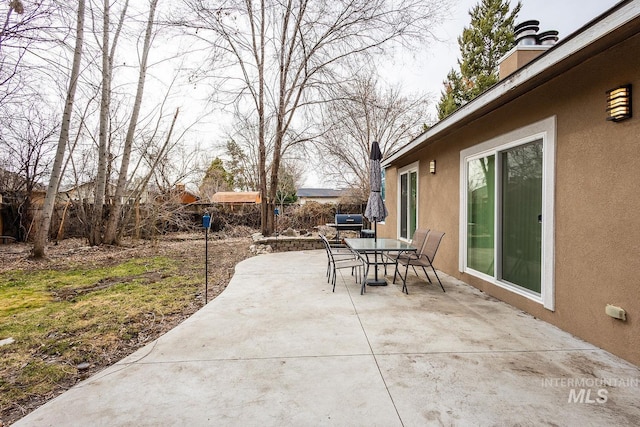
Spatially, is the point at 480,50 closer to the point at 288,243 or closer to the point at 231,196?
the point at 288,243

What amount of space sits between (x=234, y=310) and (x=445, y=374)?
2386 mm

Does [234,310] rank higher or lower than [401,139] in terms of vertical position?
lower

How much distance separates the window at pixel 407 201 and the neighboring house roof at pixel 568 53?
3346 millimetres

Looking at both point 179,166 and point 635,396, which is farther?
point 179,166

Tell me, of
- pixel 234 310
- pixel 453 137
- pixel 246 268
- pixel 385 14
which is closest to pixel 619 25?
pixel 453 137

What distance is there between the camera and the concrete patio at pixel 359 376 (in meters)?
1.85

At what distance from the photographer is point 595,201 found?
2.80m

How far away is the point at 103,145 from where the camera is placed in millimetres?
9234

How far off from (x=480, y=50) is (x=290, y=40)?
15.5 m

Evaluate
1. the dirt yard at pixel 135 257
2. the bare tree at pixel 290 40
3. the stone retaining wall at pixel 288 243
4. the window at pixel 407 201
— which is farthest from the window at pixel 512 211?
the bare tree at pixel 290 40

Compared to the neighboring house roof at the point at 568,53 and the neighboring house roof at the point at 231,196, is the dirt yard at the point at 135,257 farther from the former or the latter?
the neighboring house roof at the point at 231,196

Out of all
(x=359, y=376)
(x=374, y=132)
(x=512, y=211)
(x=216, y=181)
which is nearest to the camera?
(x=359, y=376)

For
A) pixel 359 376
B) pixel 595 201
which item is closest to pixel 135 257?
pixel 359 376

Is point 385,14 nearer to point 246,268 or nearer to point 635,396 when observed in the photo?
point 246,268
